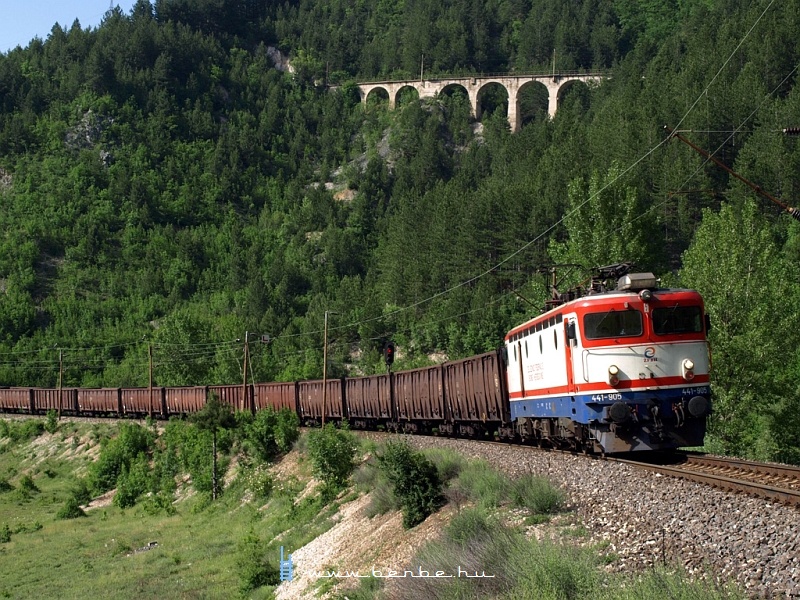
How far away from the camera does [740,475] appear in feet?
54.4

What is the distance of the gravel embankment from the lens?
10.3 metres

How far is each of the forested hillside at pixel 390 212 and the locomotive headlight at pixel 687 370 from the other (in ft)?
15.8

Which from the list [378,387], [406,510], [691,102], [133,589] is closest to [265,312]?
[691,102]

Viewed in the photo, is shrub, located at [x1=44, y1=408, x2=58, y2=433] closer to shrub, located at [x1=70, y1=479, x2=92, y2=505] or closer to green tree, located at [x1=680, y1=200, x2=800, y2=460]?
shrub, located at [x1=70, y1=479, x2=92, y2=505]

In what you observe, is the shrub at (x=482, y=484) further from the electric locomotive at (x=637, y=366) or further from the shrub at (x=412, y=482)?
the electric locomotive at (x=637, y=366)

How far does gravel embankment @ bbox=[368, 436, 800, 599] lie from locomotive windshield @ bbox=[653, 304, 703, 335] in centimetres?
299

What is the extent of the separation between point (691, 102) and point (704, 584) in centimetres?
8023

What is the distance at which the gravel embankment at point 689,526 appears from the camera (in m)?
10.3

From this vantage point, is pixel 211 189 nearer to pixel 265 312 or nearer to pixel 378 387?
pixel 265 312

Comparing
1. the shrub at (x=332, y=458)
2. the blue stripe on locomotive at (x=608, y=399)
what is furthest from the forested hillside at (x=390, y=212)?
the shrub at (x=332, y=458)

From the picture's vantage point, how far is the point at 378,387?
4322 cm

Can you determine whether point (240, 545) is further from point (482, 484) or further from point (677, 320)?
point (677, 320)

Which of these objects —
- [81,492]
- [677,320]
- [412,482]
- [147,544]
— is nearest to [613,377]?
[677,320]

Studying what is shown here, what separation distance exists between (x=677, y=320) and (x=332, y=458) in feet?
48.6
